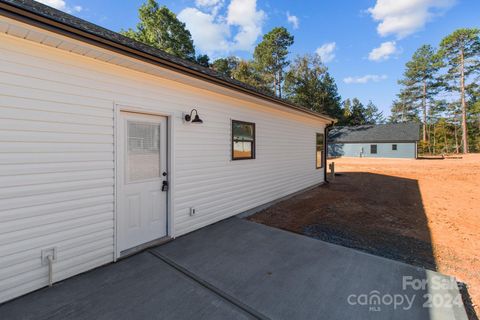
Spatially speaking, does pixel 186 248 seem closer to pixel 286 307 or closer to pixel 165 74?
pixel 286 307

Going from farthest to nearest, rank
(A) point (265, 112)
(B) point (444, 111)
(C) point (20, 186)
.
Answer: (B) point (444, 111)
(A) point (265, 112)
(C) point (20, 186)

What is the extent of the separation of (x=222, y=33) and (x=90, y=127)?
75.7ft

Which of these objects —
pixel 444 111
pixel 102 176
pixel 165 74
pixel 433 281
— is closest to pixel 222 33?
pixel 165 74

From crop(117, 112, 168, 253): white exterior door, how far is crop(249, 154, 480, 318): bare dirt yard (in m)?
2.39

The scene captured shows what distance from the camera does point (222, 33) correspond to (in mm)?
22188

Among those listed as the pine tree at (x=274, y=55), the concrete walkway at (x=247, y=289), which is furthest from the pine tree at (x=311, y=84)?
the concrete walkway at (x=247, y=289)

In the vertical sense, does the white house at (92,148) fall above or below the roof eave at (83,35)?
below

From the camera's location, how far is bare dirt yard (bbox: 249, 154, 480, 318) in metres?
3.33

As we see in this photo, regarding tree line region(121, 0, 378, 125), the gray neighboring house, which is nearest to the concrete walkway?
tree line region(121, 0, 378, 125)

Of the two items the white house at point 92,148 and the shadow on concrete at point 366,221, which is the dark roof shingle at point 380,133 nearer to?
the shadow on concrete at point 366,221

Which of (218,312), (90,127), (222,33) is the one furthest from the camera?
(222,33)

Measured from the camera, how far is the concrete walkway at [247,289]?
83.3 inches

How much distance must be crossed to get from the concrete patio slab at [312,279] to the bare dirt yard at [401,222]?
0.40 metres

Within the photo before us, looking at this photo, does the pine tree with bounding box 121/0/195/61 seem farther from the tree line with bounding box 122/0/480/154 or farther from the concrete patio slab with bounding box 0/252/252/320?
the concrete patio slab with bounding box 0/252/252/320
